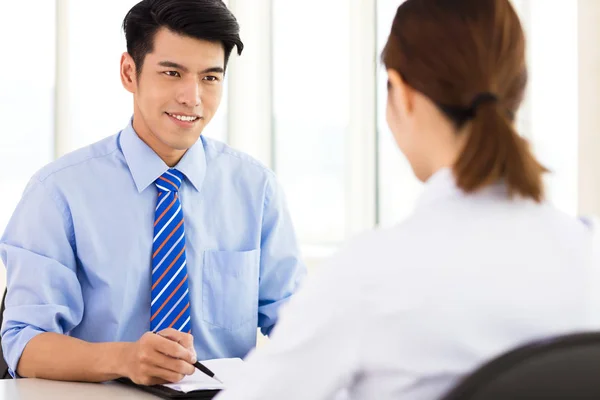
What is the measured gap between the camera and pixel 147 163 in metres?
1.79

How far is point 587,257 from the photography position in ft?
2.72

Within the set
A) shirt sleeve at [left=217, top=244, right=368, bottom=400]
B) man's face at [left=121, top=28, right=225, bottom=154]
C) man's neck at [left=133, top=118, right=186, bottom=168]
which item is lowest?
shirt sleeve at [left=217, top=244, right=368, bottom=400]

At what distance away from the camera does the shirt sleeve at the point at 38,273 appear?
5.12 feet

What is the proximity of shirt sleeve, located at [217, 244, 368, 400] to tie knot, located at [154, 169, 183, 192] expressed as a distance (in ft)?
3.31

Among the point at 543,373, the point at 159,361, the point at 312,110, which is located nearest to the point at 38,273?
the point at 159,361

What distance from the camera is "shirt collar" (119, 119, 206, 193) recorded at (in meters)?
1.78

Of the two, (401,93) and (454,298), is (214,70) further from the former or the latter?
(454,298)

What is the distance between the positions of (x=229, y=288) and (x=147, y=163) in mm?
372

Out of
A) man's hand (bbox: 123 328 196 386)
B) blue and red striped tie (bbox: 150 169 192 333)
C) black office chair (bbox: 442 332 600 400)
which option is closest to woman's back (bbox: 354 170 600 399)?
black office chair (bbox: 442 332 600 400)

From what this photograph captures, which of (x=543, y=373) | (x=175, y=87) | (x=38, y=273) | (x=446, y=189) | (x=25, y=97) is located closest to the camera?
(x=543, y=373)

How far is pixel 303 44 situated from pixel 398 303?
3.57m

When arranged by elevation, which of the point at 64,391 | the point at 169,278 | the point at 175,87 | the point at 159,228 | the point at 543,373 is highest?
the point at 175,87

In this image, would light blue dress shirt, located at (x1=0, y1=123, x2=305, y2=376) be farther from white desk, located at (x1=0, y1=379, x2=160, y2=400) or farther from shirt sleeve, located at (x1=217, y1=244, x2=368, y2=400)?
shirt sleeve, located at (x1=217, y1=244, x2=368, y2=400)

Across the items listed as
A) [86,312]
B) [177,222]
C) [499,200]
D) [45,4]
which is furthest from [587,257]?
[45,4]
